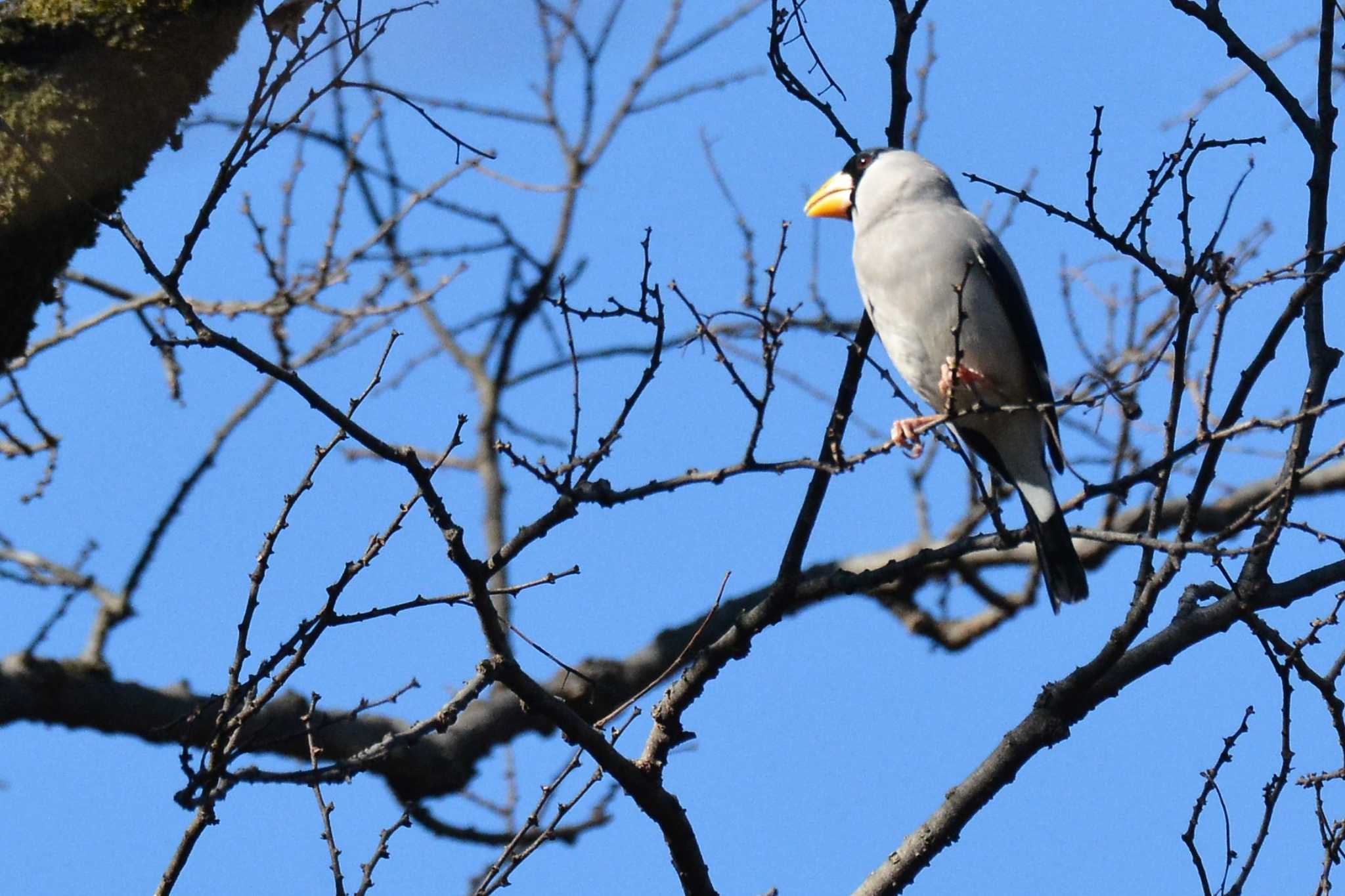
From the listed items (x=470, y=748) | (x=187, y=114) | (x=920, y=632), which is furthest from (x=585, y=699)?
(x=187, y=114)

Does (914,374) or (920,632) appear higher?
(920,632)

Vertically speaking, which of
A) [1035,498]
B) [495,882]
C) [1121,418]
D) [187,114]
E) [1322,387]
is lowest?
[495,882]

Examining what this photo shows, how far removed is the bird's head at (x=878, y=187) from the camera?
443 cm

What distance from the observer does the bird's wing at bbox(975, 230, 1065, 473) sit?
4.11 m

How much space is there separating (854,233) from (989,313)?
625 millimetres

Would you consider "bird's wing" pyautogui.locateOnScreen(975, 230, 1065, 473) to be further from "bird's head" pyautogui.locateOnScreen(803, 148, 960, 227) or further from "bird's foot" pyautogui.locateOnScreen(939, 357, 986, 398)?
"bird's head" pyautogui.locateOnScreen(803, 148, 960, 227)

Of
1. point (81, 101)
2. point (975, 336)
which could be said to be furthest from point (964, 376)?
point (81, 101)

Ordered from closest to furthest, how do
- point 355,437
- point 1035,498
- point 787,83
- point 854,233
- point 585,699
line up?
point 355,437 < point 787,83 < point 1035,498 < point 854,233 < point 585,699

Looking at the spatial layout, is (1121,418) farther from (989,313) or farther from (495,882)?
(495,882)

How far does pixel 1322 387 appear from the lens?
10.3 ft

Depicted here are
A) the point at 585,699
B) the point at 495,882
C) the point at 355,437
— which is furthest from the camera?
the point at 585,699

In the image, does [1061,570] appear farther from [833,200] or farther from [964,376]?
[833,200]

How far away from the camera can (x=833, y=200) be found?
4770 millimetres

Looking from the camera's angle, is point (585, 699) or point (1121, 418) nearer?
point (585, 699)
